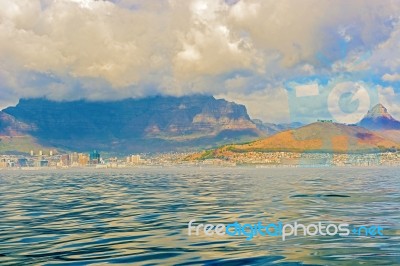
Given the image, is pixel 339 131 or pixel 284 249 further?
pixel 339 131

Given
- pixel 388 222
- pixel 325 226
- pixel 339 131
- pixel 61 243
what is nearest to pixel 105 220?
pixel 61 243

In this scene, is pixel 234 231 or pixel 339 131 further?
pixel 339 131

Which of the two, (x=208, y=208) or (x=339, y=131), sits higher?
(x=339, y=131)

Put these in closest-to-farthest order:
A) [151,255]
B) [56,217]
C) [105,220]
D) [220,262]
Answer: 1. [220,262]
2. [151,255]
3. [105,220]
4. [56,217]

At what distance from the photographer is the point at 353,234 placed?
3173 centimetres

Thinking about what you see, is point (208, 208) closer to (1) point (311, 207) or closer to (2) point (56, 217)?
(1) point (311, 207)

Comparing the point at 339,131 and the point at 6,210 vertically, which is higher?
the point at 339,131

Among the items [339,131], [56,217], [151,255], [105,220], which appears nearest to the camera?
[151,255]

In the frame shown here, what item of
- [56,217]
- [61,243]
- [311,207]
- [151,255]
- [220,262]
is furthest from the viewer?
[311,207]

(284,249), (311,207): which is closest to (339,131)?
(311,207)

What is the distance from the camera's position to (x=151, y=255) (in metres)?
25.8

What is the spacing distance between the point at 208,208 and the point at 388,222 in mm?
18487

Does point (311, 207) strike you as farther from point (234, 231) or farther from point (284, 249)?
point (284, 249)

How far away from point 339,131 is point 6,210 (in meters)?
119
